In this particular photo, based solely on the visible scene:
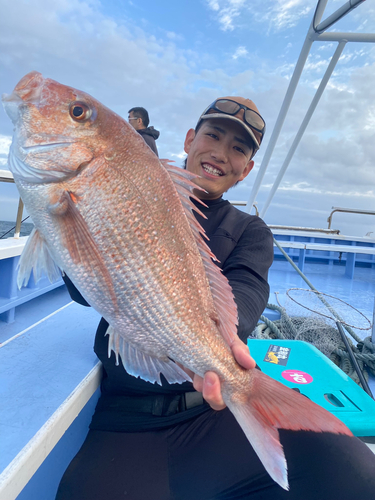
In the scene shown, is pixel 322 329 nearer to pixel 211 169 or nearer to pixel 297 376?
pixel 297 376

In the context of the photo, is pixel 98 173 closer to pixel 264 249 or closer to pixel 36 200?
pixel 36 200

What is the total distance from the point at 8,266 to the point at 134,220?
111 inches

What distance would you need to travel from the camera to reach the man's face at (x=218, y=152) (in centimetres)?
213

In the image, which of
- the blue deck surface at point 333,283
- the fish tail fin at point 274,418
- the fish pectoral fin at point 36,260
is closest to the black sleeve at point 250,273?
the fish tail fin at point 274,418

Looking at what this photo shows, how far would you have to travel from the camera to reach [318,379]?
2182 millimetres

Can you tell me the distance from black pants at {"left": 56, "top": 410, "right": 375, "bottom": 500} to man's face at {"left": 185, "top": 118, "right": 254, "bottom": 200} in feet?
5.05

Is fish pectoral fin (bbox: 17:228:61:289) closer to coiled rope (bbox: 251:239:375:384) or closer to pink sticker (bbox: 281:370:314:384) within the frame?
pink sticker (bbox: 281:370:314:384)

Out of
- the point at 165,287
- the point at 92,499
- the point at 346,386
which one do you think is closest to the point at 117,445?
the point at 92,499

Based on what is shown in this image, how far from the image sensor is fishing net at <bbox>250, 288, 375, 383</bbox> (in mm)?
2859

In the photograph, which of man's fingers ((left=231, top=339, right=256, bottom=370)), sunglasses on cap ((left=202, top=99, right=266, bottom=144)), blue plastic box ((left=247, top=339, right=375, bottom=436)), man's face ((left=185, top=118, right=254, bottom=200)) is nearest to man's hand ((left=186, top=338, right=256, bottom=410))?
man's fingers ((left=231, top=339, right=256, bottom=370))

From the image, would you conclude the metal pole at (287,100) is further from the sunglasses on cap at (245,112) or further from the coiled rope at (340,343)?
the sunglasses on cap at (245,112)

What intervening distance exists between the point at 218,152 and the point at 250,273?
36.4 inches

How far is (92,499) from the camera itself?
126 cm

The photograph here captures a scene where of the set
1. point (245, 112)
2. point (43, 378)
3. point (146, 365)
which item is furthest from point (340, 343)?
point (43, 378)
